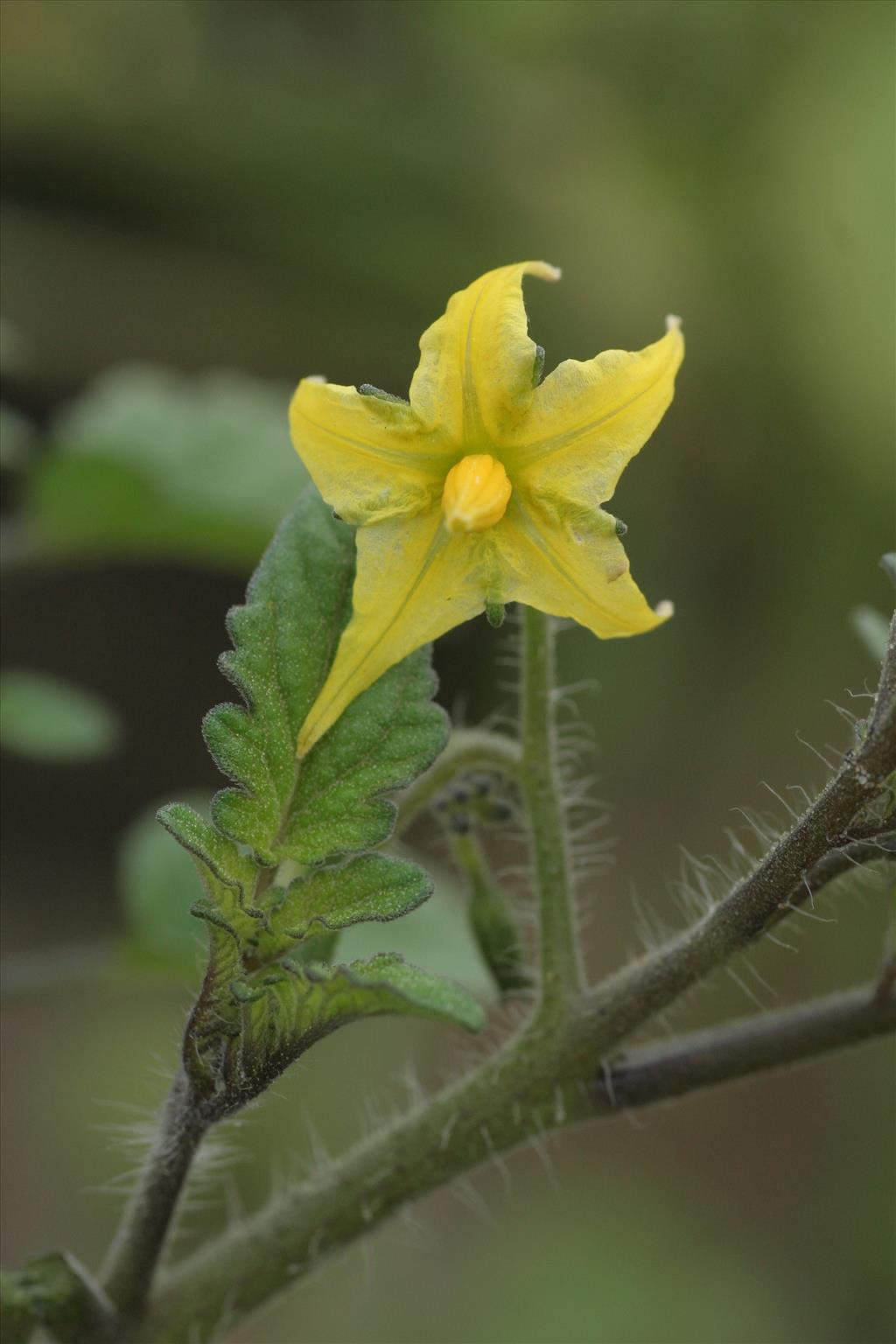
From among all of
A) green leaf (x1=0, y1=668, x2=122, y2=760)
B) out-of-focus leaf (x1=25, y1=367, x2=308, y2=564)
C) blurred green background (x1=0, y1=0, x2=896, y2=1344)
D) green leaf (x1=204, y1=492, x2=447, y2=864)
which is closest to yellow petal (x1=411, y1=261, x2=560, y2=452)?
green leaf (x1=204, y1=492, x2=447, y2=864)

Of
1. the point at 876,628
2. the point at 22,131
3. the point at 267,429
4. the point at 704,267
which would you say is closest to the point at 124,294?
the point at 22,131

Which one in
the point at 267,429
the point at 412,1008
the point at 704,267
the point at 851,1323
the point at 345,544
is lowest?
the point at 851,1323

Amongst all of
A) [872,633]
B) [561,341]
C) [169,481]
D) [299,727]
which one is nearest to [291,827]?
[299,727]

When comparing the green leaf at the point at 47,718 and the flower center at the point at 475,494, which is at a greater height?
the green leaf at the point at 47,718

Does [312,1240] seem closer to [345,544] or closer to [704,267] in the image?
[345,544]

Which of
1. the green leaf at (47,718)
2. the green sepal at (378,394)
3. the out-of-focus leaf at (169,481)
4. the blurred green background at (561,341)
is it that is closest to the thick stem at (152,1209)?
the green sepal at (378,394)

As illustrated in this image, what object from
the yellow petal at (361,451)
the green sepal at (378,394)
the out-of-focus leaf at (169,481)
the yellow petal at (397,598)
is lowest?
the yellow petal at (397,598)

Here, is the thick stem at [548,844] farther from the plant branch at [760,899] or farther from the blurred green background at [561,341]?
the blurred green background at [561,341]
